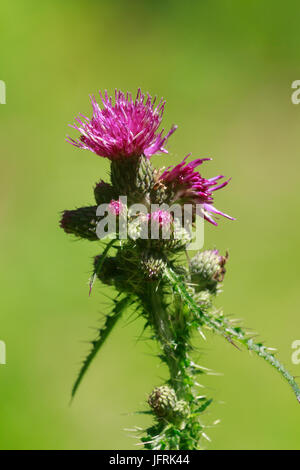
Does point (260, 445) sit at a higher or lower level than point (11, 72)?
lower

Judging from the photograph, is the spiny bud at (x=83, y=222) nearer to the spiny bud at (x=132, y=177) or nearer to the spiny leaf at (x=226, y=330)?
the spiny bud at (x=132, y=177)

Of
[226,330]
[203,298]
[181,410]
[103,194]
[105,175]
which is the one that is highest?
[105,175]

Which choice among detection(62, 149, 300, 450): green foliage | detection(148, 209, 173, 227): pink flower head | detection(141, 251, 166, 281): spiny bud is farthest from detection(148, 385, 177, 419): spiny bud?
detection(148, 209, 173, 227): pink flower head

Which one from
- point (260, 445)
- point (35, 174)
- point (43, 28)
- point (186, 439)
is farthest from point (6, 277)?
point (186, 439)

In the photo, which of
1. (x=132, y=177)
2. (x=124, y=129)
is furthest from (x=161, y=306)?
(x=124, y=129)

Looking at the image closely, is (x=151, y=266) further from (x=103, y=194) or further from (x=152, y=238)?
(x=103, y=194)

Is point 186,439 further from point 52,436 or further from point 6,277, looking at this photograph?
point 6,277
